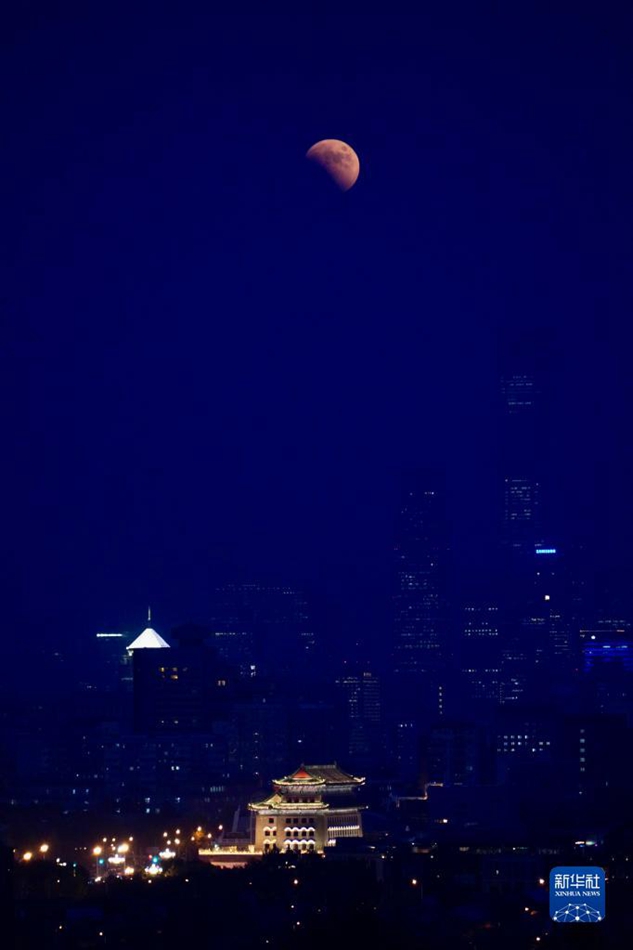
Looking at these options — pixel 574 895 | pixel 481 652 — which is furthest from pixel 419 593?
pixel 574 895

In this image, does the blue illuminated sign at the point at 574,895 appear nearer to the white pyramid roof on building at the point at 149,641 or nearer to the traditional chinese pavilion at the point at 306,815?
the traditional chinese pavilion at the point at 306,815

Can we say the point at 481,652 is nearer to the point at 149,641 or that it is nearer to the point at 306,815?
the point at 149,641

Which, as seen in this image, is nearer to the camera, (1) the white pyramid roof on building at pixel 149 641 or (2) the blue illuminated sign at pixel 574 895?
(2) the blue illuminated sign at pixel 574 895

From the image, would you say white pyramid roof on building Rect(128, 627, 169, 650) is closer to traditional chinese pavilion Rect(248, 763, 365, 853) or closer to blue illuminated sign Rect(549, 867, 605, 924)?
traditional chinese pavilion Rect(248, 763, 365, 853)

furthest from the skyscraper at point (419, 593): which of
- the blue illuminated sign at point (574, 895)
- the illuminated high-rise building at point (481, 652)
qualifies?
the blue illuminated sign at point (574, 895)

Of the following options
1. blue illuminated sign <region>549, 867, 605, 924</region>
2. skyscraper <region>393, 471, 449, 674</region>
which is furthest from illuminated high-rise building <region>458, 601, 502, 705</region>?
blue illuminated sign <region>549, 867, 605, 924</region>
